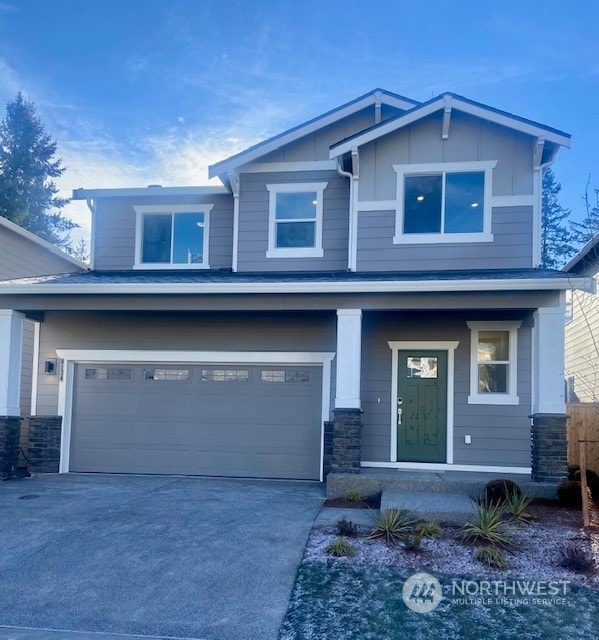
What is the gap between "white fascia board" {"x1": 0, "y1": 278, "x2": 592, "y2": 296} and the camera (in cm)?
827

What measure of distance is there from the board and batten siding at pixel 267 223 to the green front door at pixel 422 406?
2286 mm

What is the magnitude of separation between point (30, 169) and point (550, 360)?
97.2ft

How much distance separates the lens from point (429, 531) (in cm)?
632

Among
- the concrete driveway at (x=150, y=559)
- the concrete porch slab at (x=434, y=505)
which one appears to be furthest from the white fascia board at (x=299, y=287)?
the concrete driveway at (x=150, y=559)

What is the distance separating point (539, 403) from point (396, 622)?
16.2ft

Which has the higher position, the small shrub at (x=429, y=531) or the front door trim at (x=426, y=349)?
the front door trim at (x=426, y=349)

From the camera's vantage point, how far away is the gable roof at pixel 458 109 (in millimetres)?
9523

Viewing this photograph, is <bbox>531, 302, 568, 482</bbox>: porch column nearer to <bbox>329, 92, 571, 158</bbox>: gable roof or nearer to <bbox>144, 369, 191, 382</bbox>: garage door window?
<bbox>329, 92, 571, 158</bbox>: gable roof

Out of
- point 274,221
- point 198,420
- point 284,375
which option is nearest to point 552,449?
point 284,375

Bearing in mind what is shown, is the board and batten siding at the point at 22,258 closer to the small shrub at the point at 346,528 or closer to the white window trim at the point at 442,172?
the white window trim at the point at 442,172

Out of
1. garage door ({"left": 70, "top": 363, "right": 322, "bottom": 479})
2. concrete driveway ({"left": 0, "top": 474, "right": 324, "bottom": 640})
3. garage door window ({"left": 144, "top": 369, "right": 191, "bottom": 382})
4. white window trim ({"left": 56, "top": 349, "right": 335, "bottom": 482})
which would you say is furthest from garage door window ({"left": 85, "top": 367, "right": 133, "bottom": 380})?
concrete driveway ({"left": 0, "top": 474, "right": 324, "bottom": 640})

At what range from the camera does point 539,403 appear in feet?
27.4

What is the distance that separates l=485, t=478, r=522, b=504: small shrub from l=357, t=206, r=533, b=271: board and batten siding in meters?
3.77

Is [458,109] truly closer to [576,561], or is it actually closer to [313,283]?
[313,283]
